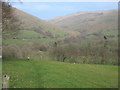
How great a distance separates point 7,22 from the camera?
124ft

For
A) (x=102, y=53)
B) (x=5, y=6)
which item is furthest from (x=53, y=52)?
(x=5, y=6)

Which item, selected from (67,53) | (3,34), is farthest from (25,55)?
(3,34)

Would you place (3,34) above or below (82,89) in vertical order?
above

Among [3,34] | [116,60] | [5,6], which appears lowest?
→ [116,60]

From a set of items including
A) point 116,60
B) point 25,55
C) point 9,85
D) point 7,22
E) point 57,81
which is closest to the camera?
point 9,85

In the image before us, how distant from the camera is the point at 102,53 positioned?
6481 cm

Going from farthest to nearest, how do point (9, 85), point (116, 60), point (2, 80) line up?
point (116, 60)
point (2, 80)
point (9, 85)

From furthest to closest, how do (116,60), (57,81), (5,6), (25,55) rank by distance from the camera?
(25,55)
(116,60)
(5,6)
(57,81)

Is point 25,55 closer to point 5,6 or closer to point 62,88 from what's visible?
point 5,6

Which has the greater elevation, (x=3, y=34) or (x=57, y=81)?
(x=3, y=34)

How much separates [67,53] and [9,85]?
46.2 metres

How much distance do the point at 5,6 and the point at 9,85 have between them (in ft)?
70.3

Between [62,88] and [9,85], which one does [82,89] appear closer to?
[62,88]

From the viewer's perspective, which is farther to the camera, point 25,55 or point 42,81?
point 25,55
